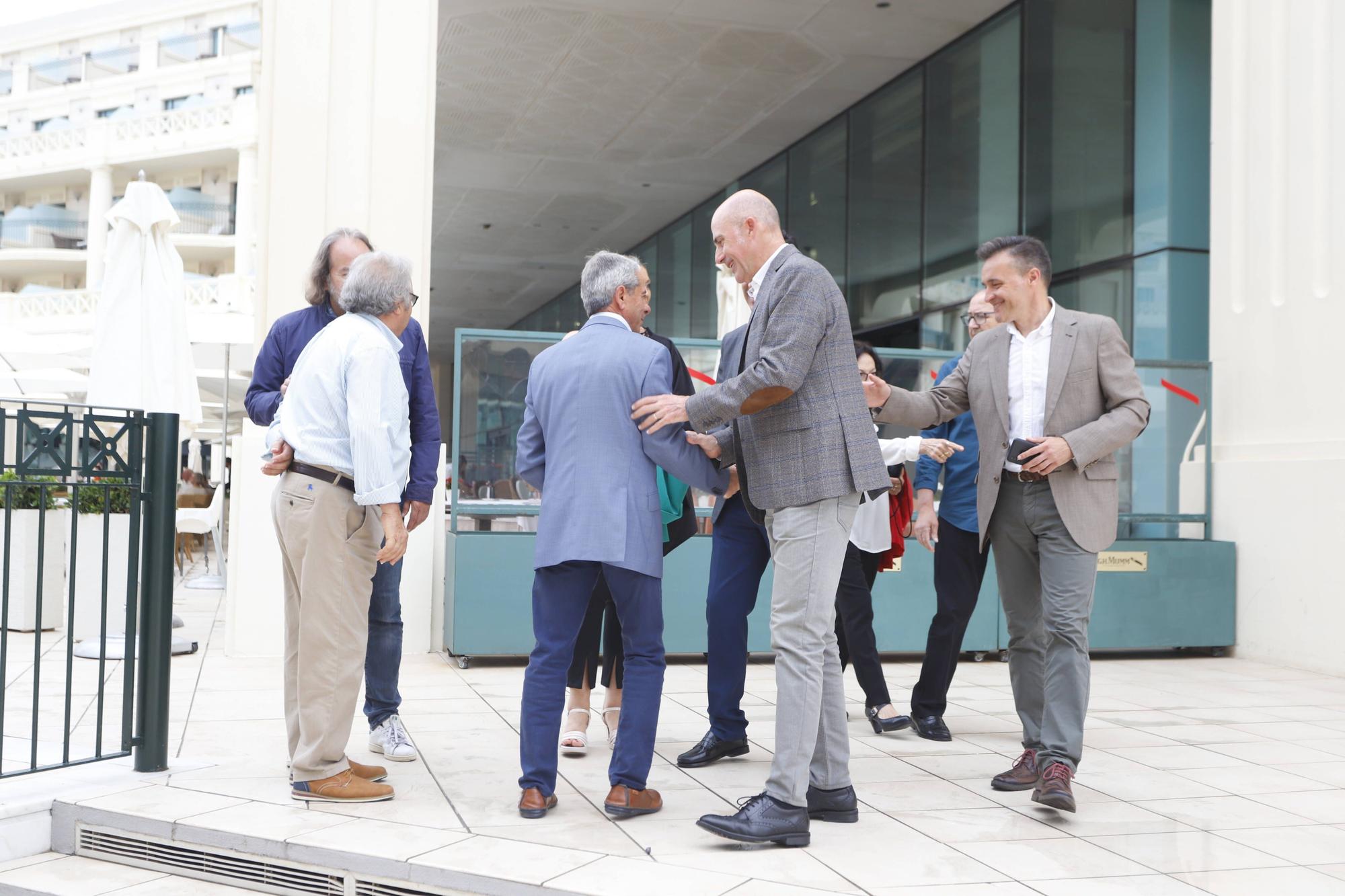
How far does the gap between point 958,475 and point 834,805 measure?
→ 1857 millimetres

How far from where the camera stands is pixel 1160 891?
286 centimetres

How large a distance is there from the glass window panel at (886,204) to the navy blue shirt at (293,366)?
821cm

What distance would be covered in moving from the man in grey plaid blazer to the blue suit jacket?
106mm

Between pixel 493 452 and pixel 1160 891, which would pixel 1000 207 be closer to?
pixel 493 452

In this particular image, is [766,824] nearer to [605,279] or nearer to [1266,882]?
[1266,882]

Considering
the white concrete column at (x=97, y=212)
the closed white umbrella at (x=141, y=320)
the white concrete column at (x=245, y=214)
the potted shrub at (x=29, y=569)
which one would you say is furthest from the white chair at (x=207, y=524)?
the white concrete column at (x=97, y=212)

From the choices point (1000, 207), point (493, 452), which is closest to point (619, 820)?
point (493, 452)

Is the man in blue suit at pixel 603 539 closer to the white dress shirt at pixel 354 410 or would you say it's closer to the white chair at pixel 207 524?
the white dress shirt at pixel 354 410

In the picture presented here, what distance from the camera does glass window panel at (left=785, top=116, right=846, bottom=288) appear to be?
43.7 feet

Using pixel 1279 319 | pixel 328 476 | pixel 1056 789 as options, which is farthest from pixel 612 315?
pixel 1279 319

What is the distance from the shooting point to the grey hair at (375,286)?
3.57 meters

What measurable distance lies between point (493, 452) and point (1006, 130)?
6.28 meters

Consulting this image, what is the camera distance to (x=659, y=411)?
330 centimetres

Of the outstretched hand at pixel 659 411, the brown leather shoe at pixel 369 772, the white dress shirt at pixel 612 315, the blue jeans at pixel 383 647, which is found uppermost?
the white dress shirt at pixel 612 315
